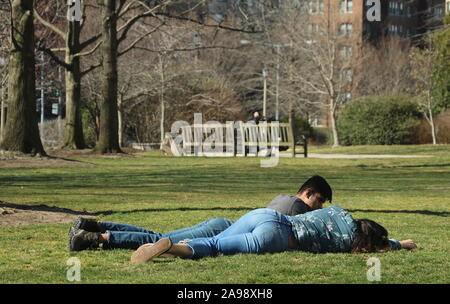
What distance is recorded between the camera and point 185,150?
35375 mm

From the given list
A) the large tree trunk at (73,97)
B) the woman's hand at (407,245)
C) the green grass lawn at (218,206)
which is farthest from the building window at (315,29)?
the woman's hand at (407,245)

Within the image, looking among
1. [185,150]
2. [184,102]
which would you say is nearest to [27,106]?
[185,150]

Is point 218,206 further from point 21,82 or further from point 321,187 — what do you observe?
point 21,82

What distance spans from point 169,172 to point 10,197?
8100mm

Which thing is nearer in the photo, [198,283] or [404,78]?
[198,283]

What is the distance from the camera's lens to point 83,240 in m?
8.77

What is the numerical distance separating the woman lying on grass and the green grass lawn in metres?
0.14

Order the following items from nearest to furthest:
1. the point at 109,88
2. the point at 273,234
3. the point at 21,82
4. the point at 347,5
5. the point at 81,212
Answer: the point at 273,234
the point at 81,212
the point at 21,82
the point at 109,88
the point at 347,5

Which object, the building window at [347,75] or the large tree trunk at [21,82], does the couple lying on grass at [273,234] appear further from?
the building window at [347,75]

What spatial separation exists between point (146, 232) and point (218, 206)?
207 inches

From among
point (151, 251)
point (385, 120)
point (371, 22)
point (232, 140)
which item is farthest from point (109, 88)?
point (371, 22)

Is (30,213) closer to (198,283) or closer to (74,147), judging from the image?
(198,283)

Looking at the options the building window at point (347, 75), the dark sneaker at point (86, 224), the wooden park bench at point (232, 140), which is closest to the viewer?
the dark sneaker at point (86, 224)

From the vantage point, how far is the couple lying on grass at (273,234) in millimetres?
8453
